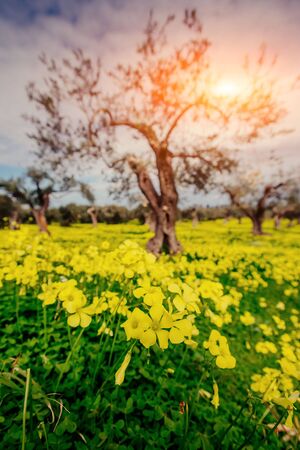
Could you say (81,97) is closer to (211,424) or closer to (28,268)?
(28,268)

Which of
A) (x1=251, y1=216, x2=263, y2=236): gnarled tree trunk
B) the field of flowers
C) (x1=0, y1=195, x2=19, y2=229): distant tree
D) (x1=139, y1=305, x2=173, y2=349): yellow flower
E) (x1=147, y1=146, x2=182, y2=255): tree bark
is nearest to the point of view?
(x1=139, y1=305, x2=173, y2=349): yellow flower

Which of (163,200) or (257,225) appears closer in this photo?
(163,200)

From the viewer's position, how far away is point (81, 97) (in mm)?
11820

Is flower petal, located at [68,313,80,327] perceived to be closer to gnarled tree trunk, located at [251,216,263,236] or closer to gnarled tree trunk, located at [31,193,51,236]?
gnarled tree trunk, located at [31,193,51,236]

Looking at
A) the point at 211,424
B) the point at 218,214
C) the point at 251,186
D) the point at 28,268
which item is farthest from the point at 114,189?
the point at 218,214

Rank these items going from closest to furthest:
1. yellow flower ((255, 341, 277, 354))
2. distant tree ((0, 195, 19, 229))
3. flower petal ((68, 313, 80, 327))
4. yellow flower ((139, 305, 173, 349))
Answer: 1. yellow flower ((139, 305, 173, 349))
2. flower petal ((68, 313, 80, 327))
3. yellow flower ((255, 341, 277, 354))
4. distant tree ((0, 195, 19, 229))

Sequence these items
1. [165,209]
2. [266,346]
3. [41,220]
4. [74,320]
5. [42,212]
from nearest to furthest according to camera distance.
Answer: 1. [74,320]
2. [266,346]
3. [165,209]
4. [41,220]
5. [42,212]

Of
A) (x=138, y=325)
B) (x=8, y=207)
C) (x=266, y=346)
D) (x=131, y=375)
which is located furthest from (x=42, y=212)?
(x=138, y=325)

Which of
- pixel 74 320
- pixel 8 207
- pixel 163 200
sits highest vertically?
pixel 8 207

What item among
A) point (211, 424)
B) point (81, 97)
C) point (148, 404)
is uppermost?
point (81, 97)

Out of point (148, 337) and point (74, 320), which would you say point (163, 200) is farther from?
point (148, 337)

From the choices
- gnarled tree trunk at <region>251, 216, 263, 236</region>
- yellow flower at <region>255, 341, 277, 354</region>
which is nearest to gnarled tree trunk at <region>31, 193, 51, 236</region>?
gnarled tree trunk at <region>251, 216, 263, 236</region>

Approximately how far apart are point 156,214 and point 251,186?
86.2ft

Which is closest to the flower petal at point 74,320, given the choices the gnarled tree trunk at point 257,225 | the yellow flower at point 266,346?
the yellow flower at point 266,346
